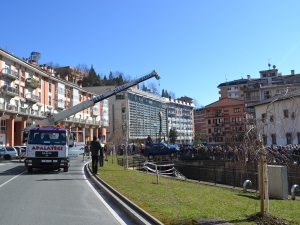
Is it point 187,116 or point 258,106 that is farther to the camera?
point 187,116

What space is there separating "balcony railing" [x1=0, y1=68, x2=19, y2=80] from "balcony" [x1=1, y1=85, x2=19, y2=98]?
1.45 metres

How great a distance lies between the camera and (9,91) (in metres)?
46.5

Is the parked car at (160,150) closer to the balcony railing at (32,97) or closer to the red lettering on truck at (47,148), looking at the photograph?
the red lettering on truck at (47,148)

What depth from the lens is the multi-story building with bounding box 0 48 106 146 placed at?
4625 cm

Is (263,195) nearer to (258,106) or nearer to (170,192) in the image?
(170,192)

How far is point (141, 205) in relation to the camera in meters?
8.79

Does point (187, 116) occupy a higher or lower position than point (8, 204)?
higher

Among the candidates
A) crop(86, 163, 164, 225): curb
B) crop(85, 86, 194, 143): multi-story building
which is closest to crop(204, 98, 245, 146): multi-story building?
crop(85, 86, 194, 143): multi-story building

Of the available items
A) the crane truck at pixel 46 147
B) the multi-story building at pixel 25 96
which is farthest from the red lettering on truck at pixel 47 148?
the multi-story building at pixel 25 96

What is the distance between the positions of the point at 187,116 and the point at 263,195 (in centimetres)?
12929

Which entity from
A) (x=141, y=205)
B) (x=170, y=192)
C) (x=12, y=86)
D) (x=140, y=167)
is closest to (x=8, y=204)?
(x=141, y=205)

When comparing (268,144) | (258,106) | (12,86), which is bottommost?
(268,144)

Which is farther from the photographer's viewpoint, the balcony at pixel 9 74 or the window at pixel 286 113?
the balcony at pixel 9 74

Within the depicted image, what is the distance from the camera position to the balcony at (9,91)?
150 ft
